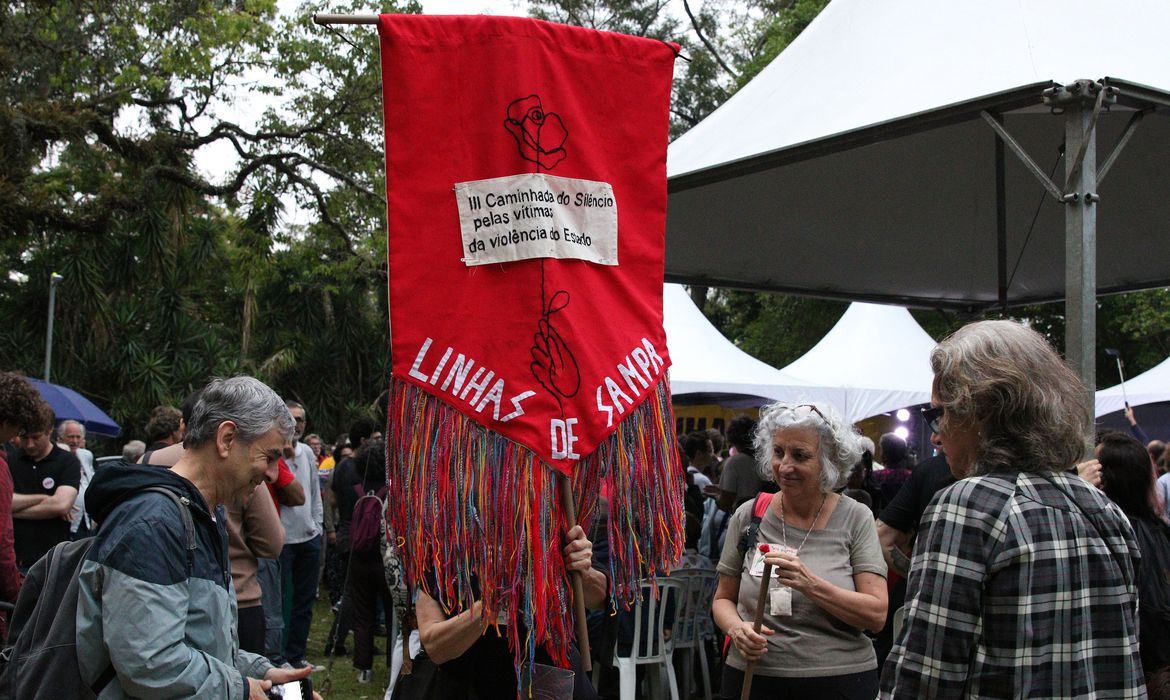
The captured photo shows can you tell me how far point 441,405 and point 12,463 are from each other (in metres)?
3.85

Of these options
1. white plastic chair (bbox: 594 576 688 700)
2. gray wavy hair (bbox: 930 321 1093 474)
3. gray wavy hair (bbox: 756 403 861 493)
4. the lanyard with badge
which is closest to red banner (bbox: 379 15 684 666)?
the lanyard with badge

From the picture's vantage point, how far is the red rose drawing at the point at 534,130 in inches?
111

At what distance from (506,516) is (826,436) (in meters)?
1.45

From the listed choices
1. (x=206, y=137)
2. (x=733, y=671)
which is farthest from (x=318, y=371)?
(x=733, y=671)

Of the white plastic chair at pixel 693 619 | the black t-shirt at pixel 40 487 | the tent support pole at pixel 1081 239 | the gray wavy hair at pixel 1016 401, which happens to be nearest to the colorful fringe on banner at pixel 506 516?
the gray wavy hair at pixel 1016 401

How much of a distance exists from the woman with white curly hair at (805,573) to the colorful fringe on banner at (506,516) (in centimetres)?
70

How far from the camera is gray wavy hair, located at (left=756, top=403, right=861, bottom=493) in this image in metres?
3.65

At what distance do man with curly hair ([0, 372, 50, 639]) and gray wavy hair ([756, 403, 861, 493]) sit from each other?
9.78ft

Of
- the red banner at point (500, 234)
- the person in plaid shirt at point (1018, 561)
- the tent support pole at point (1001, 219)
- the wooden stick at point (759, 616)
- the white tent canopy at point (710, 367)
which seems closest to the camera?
the person in plaid shirt at point (1018, 561)

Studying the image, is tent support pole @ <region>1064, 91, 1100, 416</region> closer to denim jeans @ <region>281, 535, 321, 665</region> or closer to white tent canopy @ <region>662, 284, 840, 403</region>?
denim jeans @ <region>281, 535, 321, 665</region>

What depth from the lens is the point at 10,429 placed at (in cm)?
434

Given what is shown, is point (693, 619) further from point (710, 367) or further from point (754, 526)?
point (710, 367)

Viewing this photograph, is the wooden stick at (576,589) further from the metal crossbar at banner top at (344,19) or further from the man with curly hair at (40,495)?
the man with curly hair at (40,495)

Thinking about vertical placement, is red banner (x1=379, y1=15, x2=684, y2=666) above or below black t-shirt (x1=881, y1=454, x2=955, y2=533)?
above
